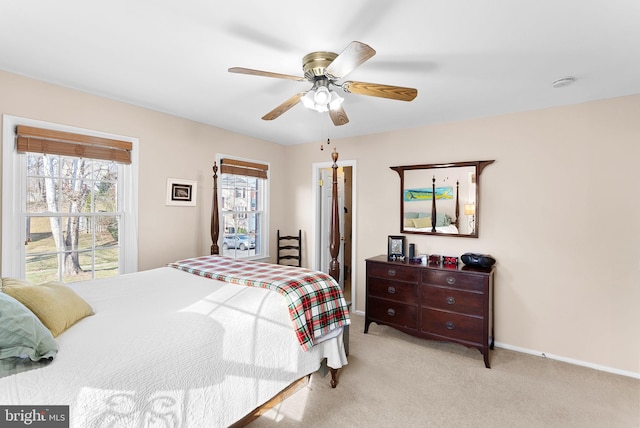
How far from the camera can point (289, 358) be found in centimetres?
204

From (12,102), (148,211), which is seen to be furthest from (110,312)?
(12,102)

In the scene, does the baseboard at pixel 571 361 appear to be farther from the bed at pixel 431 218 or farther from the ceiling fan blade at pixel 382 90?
the ceiling fan blade at pixel 382 90

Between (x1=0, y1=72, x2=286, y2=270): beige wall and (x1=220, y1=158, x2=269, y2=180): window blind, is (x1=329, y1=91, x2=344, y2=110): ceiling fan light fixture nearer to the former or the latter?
(x1=0, y1=72, x2=286, y2=270): beige wall

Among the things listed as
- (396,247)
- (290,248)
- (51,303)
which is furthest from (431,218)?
(51,303)

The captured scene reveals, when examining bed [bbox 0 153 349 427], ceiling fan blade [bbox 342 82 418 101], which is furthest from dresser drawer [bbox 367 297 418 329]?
ceiling fan blade [bbox 342 82 418 101]

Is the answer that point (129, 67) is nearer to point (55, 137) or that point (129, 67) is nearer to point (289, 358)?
point (55, 137)

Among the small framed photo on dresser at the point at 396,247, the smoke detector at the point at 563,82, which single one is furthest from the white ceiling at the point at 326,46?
the small framed photo on dresser at the point at 396,247

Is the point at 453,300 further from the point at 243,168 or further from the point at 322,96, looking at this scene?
the point at 243,168

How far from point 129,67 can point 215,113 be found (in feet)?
3.59

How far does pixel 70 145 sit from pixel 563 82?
4.11 m

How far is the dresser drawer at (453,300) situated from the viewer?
9.56 ft

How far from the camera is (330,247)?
2842mm

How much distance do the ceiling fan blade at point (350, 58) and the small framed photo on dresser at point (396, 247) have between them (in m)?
2.39

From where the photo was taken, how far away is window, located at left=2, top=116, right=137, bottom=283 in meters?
2.39
